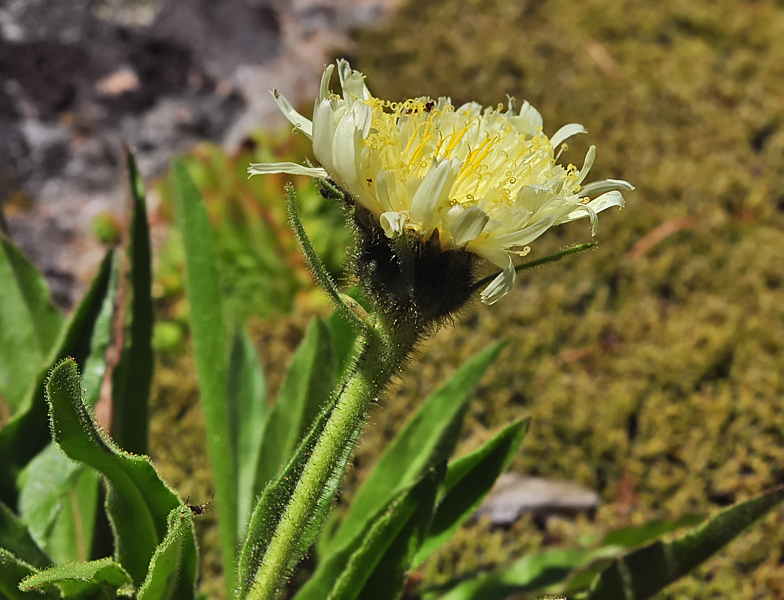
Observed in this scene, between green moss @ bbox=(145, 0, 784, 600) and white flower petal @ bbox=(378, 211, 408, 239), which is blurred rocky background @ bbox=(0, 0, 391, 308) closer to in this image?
green moss @ bbox=(145, 0, 784, 600)

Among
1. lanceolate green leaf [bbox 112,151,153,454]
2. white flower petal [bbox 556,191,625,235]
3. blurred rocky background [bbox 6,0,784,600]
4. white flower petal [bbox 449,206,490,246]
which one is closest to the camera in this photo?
white flower petal [bbox 449,206,490,246]

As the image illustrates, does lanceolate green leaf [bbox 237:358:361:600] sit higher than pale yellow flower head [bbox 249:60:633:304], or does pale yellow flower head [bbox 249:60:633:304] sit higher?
pale yellow flower head [bbox 249:60:633:304]

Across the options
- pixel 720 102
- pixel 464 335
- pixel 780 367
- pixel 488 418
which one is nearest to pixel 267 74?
pixel 464 335

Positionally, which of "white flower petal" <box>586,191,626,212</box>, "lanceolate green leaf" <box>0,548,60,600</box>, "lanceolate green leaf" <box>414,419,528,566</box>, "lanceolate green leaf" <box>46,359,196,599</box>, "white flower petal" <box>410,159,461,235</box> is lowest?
"lanceolate green leaf" <box>0,548,60,600</box>

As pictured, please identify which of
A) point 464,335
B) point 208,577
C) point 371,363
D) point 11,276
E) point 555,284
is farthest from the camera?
point 555,284

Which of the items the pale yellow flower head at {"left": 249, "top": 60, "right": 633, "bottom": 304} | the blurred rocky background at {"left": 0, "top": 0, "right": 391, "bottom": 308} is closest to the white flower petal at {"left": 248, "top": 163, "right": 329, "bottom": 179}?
the pale yellow flower head at {"left": 249, "top": 60, "right": 633, "bottom": 304}

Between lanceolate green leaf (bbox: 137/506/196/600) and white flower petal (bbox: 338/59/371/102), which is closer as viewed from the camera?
lanceolate green leaf (bbox: 137/506/196/600)

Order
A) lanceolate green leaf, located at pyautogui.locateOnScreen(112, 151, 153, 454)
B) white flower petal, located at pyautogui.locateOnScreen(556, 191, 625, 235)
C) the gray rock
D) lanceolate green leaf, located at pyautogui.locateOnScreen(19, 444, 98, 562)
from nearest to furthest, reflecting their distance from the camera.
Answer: white flower petal, located at pyautogui.locateOnScreen(556, 191, 625, 235)
lanceolate green leaf, located at pyautogui.locateOnScreen(19, 444, 98, 562)
lanceolate green leaf, located at pyautogui.locateOnScreen(112, 151, 153, 454)
the gray rock

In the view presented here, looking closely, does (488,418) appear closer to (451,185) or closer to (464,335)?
(464,335)
